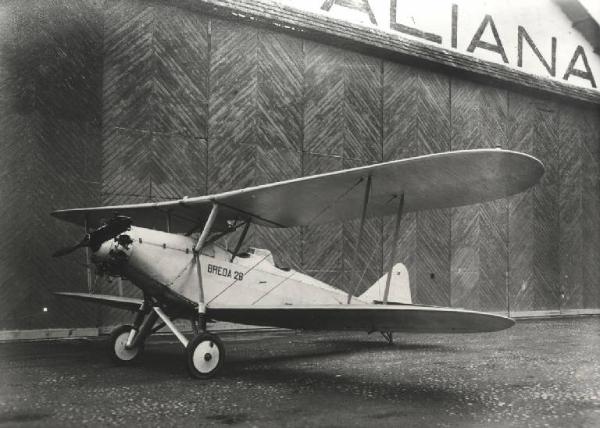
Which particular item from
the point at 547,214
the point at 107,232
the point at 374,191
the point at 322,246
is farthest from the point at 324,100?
the point at 107,232

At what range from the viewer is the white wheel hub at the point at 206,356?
6.75 metres

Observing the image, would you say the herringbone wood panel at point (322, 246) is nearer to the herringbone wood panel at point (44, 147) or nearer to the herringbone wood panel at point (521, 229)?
the herringbone wood panel at point (44, 147)

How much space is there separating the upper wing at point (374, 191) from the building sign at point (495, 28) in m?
8.96

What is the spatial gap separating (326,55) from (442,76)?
14.3ft

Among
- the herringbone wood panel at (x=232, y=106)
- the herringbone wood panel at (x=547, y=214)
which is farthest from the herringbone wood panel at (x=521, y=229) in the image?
the herringbone wood panel at (x=232, y=106)

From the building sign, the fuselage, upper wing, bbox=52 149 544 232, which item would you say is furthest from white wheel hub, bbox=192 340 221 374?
the building sign

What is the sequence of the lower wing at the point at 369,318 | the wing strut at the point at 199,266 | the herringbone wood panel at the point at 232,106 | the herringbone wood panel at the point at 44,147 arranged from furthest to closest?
1. the herringbone wood panel at the point at 232,106
2. the herringbone wood panel at the point at 44,147
3. the wing strut at the point at 199,266
4. the lower wing at the point at 369,318

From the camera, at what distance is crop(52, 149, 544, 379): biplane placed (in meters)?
6.10

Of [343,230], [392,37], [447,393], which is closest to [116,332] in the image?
[447,393]

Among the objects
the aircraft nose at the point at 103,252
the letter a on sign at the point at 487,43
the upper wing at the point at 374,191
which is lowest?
the aircraft nose at the point at 103,252

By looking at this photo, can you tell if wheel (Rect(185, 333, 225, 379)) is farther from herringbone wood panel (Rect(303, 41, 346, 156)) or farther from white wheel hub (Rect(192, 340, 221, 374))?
herringbone wood panel (Rect(303, 41, 346, 156))

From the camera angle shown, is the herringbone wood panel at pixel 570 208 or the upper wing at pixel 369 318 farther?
the herringbone wood panel at pixel 570 208

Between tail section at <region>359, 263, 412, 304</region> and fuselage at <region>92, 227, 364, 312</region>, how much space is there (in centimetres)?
238

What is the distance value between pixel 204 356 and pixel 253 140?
8.26m
